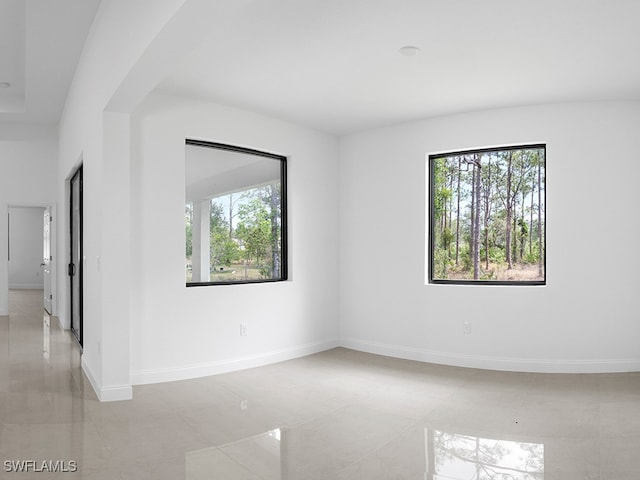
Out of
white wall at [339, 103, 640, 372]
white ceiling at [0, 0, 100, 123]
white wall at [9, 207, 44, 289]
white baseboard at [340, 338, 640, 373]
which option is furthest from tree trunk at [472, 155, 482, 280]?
Answer: white wall at [9, 207, 44, 289]

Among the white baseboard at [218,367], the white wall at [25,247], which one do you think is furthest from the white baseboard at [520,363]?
the white wall at [25,247]

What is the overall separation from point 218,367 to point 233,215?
160 centimetres

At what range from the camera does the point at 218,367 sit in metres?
4.88

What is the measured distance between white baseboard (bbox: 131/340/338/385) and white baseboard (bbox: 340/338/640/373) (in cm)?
113

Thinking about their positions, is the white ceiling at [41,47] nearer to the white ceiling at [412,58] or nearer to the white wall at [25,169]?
the white ceiling at [412,58]

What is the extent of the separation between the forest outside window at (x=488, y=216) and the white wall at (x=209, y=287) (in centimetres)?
145

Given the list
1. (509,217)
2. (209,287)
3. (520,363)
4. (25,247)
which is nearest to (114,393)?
(209,287)

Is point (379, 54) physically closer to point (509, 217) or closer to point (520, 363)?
point (509, 217)

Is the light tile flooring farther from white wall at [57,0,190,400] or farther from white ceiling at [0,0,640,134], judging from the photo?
white ceiling at [0,0,640,134]

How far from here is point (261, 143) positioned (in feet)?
17.7

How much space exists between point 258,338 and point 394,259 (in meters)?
1.83

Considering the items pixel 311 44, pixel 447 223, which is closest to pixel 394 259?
pixel 447 223

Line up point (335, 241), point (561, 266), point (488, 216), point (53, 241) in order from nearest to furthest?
point (561, 266) < point (488, 216) < point (335, 241) < point (53, 241)

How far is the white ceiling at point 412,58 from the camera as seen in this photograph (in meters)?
3.11
